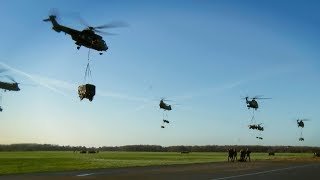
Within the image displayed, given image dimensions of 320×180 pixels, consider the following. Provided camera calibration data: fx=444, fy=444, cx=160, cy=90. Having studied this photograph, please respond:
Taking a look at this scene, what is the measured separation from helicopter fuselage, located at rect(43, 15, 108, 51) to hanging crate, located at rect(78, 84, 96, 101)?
139 inches

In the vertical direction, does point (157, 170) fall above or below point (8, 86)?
below

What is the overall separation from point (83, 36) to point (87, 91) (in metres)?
4.89

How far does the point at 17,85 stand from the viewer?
73875 millimetres

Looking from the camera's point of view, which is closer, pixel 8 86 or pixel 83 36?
pixel 83 36

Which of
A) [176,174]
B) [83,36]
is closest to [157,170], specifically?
[176,174]

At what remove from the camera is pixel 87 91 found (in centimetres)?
3900

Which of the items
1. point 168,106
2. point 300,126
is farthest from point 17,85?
point 300,126

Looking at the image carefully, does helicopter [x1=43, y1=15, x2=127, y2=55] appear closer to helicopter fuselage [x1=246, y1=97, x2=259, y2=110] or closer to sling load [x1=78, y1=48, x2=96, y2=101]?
sling load [x1=78, y1=48, x2=96, y2=101]

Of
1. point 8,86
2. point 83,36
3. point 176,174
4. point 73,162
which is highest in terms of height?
point 8,86

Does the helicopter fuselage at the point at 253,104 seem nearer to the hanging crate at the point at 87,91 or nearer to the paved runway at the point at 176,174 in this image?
the paved runway at the point at 176,174

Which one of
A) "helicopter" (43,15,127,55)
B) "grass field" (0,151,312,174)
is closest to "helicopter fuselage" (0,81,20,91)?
"grass field" (0,151,312,174)

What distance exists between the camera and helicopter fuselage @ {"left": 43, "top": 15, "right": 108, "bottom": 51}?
39272 millimetres

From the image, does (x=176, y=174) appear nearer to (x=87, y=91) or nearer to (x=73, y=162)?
(x=87, y=91)

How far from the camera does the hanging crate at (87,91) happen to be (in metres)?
39.0
